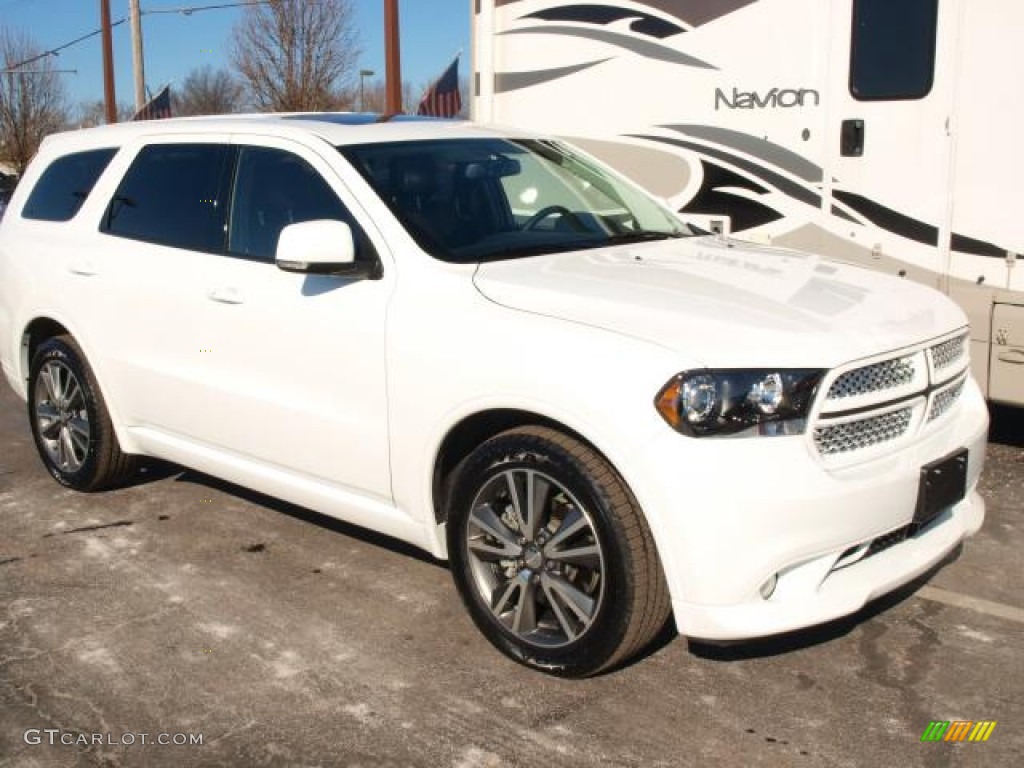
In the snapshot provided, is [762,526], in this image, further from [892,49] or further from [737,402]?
[892,49]

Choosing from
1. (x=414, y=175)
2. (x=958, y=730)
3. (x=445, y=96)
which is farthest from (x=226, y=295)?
(x=445, y=96)

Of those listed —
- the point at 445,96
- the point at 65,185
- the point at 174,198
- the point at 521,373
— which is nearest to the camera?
the point at 521,373

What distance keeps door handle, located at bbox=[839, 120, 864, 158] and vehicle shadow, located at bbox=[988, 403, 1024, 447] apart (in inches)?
61.8

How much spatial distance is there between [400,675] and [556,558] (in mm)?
667

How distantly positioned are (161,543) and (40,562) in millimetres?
491

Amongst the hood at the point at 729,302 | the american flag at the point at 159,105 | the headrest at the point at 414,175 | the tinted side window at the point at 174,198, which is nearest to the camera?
the hood at the point at 729,302

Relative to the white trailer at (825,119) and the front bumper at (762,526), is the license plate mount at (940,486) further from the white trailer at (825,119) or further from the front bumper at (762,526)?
the white trailer at (825,119)

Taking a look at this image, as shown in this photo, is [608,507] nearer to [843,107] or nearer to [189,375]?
[189,375]

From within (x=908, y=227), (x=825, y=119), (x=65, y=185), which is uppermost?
(x=825, y=119)

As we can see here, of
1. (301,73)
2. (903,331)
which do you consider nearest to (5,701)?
(903,331)

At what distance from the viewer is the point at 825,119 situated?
6.35m

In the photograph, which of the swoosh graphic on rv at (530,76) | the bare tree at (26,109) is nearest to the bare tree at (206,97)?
the bare tree at (26,109)

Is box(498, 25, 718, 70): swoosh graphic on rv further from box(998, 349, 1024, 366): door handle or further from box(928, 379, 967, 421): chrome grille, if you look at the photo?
box(928, 379, 967, 421): chrome grille

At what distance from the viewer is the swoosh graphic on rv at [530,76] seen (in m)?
7.47
